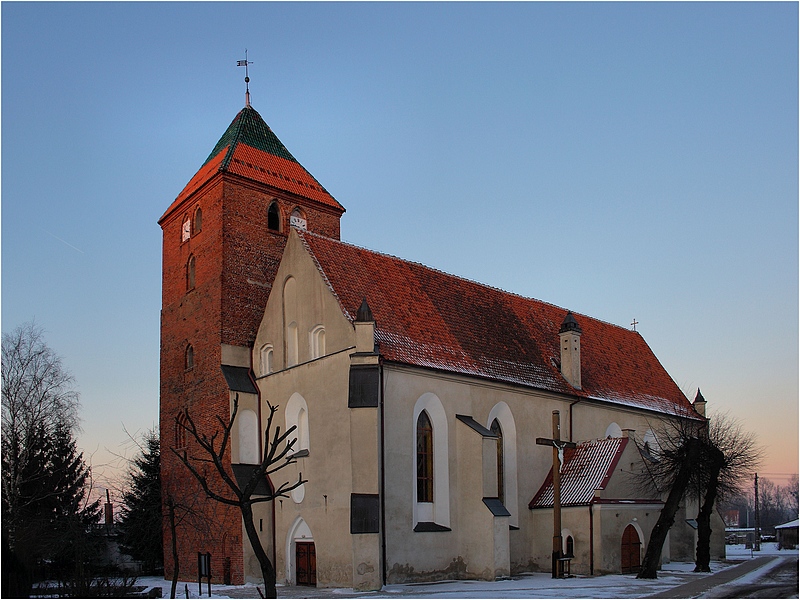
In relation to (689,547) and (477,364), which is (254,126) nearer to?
(477,364)

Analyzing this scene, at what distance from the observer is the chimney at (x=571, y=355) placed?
108 ft

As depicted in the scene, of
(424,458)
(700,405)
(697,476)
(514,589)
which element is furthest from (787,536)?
(514,589)

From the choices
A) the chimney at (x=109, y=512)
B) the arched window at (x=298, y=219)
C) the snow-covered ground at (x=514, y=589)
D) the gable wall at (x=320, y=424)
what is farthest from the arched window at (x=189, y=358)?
the chimney at (x=109, y=512)

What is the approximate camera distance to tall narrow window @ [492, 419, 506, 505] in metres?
28.9

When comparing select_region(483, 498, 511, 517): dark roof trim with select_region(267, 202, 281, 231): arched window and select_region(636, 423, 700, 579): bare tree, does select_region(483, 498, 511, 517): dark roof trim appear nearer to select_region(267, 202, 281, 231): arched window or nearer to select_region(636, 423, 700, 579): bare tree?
select_region(636, 423, 700, 579): bare tree

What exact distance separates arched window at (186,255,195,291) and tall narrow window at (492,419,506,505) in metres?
12.1

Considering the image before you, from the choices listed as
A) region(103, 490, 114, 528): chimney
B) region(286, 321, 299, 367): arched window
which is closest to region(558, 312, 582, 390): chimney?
region(286, 321, 299, 367): arched window

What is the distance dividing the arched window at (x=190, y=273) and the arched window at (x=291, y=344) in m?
5.32

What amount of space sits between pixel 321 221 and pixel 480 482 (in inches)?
485

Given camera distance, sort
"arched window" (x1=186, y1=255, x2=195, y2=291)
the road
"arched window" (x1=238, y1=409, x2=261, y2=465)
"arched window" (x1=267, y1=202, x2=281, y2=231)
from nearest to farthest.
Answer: the road
"arched window" (x1=238, y1=409, x2=261, y2=465)
"arched window" (x1=186, y1=255, x2=195, y2=291)
"arched window" (x1=267, y1=202, x2=281, y2=231)

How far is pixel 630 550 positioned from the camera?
2780cm

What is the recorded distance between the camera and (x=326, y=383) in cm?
2592

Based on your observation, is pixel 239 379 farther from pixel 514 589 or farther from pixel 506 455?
pixel 514 589

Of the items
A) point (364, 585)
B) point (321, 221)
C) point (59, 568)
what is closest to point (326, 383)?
point (364, 585)
